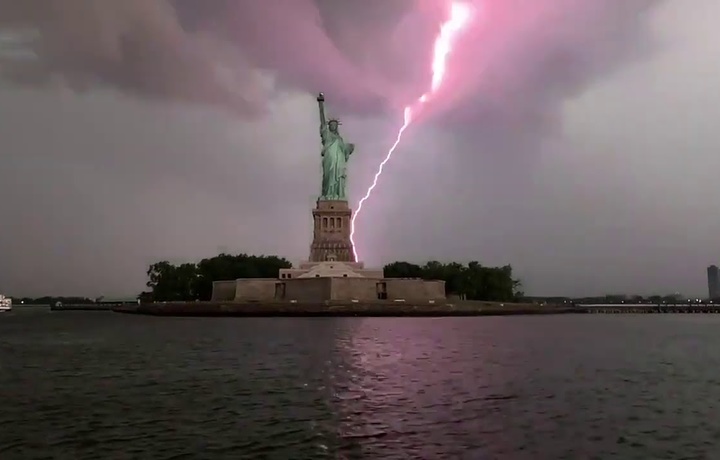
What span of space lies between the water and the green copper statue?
4728cm

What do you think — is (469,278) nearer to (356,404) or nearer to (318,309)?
(318,309)

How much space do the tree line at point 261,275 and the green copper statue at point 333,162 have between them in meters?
22.9

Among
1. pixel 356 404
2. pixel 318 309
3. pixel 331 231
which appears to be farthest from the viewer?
pixel 331 231

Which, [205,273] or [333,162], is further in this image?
[205,273]

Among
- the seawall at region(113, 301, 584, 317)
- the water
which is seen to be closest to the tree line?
the seawall at region(113, 301, 584, 317)

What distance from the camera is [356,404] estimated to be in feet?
55.3

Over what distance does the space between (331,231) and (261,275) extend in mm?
24565

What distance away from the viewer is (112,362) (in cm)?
2700

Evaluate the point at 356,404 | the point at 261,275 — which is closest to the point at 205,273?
the point at 261,275

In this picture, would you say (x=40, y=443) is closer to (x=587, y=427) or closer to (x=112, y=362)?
(x=587, y=427)

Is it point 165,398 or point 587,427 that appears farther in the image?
point 165,398

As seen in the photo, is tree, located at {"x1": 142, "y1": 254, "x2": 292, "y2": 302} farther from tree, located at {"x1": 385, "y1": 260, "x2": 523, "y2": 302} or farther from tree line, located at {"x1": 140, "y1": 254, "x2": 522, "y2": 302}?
tree, located at {"x1": 385, "y1": 260, "x2": 523, "y2": 302}

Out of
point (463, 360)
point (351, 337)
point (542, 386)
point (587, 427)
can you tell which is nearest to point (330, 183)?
point (351, 337)

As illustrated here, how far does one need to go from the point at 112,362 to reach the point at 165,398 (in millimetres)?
10351
